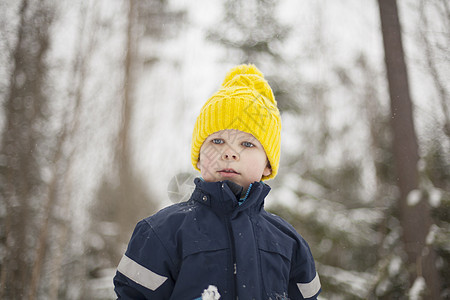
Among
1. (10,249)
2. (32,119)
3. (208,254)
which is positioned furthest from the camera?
(32,119)

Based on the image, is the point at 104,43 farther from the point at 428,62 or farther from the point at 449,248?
the point at 449,248

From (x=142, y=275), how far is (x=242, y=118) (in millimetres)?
808

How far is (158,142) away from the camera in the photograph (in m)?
6.76

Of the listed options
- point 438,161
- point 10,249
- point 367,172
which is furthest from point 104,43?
point 367,172

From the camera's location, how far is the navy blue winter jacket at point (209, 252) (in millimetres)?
1239

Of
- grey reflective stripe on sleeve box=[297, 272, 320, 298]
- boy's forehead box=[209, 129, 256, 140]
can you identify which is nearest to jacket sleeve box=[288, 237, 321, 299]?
grey reflective stripe on sleeve box=[297, 272, 320, 298]

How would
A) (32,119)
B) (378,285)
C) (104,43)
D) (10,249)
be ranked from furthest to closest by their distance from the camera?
(104,43) → (378,285) → (32,119) → (10,249)

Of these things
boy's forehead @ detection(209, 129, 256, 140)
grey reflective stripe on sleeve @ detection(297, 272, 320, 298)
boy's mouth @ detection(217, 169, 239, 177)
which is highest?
boy's forehead @ detection(209, 129, 256, 140)

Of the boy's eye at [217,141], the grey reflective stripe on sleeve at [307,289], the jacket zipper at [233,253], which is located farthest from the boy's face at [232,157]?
the grey reflective stripe on sleeve at [307,289]

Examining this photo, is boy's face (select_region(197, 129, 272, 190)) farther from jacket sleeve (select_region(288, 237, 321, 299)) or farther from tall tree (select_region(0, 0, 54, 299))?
tall tree (select_region(0, 0, 54, 299))

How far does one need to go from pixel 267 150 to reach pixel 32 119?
7.80 feet

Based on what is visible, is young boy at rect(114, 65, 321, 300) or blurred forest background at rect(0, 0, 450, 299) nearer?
young boy at rect(114, 65, 321, 300)

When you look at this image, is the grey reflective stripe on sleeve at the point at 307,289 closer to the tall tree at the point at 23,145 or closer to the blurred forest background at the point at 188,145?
the blurred forest background at the point at 188,145

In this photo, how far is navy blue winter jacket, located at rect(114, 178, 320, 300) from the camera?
1239 millimetres
